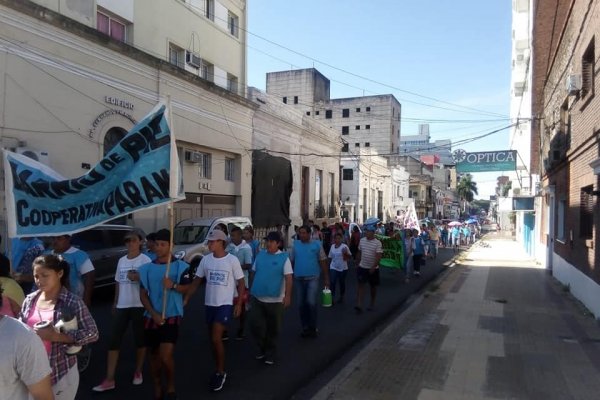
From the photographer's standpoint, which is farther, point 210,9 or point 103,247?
point 210,9

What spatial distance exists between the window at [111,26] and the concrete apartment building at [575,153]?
39.4ft

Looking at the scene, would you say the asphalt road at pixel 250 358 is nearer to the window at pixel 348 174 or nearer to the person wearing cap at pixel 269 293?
the person wearing cap at pixel 269 293

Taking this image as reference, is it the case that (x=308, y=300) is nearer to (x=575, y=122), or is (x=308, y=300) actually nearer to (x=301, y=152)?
(x=575, y=122)

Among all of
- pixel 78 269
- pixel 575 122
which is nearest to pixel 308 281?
pixel 78 269

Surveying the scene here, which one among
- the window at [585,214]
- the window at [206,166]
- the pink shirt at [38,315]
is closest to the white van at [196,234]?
the window at [206,166]

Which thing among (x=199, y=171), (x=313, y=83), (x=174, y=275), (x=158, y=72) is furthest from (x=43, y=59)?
(x=313, y=83)

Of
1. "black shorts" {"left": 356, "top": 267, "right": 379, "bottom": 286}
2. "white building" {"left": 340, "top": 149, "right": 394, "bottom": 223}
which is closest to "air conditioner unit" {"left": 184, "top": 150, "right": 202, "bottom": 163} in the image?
"black shorts" {"left": 356, "top": 267, "right": 379, "bottom": 286}

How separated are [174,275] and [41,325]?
1887 mm

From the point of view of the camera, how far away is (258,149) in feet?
70.7

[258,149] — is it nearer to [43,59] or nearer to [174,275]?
[43,59]

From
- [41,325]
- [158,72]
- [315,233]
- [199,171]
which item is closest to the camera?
[41,325]

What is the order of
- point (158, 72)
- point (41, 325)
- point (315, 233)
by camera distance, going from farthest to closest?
point (158, 72), point (315, 233), point (41, 325)

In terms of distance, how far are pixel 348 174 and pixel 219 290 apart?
112 feet

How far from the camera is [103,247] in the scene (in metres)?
10.3
